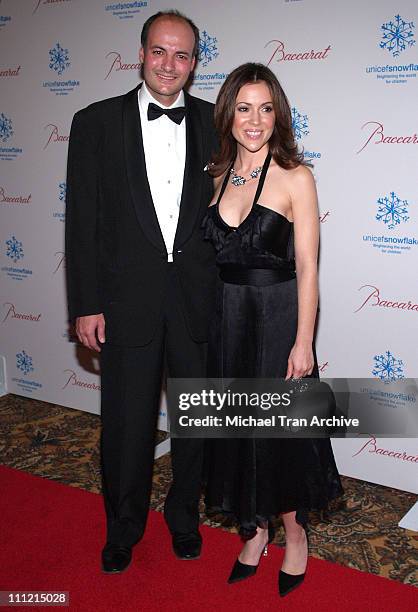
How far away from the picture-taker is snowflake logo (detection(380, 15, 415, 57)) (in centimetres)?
296

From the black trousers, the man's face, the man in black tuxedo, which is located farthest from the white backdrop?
the black trousers

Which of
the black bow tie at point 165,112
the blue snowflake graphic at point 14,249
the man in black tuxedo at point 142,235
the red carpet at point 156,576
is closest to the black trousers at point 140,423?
the man in black tuxedo at point 142,235

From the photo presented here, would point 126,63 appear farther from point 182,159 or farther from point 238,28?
point 182,159

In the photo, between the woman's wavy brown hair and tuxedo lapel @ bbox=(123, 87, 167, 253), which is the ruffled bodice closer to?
the woman's wavy brown hair

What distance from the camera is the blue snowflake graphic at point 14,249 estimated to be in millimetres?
4406

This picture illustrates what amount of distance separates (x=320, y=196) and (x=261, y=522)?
1505 millimetres

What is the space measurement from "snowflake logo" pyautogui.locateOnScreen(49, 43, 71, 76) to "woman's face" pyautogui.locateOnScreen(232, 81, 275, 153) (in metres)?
1.88

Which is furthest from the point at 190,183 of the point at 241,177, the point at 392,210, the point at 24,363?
the point at 24,363

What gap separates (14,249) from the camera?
4.43 meters

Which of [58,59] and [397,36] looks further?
[58,59]

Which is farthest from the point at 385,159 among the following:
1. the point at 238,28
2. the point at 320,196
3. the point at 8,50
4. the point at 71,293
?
the point at 8,50

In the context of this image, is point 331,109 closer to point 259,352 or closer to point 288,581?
point 259,352

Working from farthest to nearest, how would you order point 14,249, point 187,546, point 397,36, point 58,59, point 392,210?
point 14,249
point 58,59
point 392,210
point 397,36
point 187,546

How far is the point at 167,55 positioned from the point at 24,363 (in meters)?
2.58
